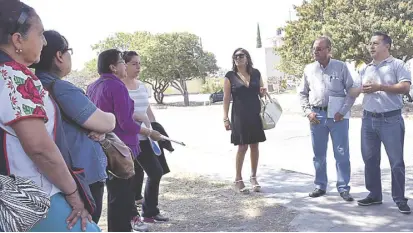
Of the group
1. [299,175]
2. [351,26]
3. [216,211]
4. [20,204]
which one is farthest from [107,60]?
[351,26]

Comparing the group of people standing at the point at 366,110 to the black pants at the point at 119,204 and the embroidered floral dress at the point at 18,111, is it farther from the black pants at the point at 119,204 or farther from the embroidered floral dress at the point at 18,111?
the embroidered floral dress at the point at 18,111

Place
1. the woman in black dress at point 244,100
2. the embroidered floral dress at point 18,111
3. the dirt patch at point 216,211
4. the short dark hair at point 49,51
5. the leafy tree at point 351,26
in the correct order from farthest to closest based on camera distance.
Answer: the leafy tree at point 351,26 → the woman in black dress at point 244,100 → the dirt patch at point 216,211 → the short dark hair at point 49,51 → the embroidered floral dress at point 18,111

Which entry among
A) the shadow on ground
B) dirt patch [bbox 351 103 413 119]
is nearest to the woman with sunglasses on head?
the shadow on ground

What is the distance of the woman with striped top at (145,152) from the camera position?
4309mm

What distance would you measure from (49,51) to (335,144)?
3612 millimetres

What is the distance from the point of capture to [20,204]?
5.61 ft

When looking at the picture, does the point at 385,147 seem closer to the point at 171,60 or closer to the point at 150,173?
the point at 150,173

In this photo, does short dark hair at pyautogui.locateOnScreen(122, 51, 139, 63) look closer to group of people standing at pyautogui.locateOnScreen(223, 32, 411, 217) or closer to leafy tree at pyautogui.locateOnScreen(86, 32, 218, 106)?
group of people standing at pyautogui.locateOnScreen(223, 32, 411, 217)

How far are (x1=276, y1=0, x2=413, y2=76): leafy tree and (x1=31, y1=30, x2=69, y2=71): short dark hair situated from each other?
14833 millimetres

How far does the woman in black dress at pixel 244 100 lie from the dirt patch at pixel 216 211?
1.25 feet

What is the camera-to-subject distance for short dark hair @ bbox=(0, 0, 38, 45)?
6.09ft

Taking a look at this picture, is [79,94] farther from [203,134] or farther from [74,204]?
[203,134]

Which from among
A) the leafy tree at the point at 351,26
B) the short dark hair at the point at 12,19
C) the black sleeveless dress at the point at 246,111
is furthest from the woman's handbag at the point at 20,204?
the leafy tree at the point at 351,26

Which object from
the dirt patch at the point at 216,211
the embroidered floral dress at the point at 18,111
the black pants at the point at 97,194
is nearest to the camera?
the embroidered floral dress at the point at 18,111
